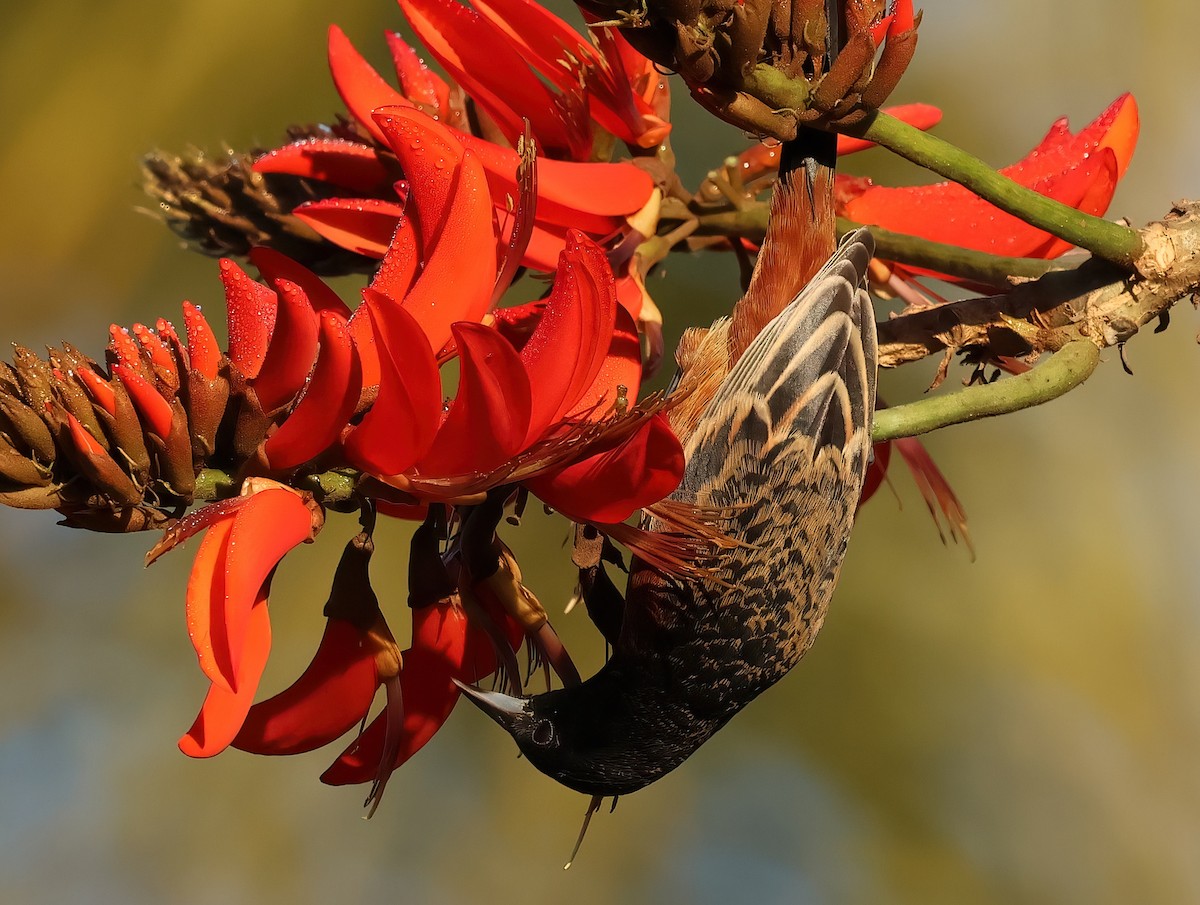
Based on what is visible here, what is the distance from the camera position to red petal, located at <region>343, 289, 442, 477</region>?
473 mm

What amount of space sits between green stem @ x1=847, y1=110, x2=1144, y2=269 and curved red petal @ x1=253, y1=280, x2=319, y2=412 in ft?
0.82

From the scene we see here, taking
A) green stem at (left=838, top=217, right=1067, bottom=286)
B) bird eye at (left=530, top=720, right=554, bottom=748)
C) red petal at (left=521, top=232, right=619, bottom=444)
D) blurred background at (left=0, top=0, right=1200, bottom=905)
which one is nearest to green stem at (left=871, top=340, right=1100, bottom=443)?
green stem at (left=838, top=217, right=1067, bottom=286)

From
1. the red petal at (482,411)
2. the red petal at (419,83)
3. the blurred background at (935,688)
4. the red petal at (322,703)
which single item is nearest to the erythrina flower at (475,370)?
the red petal at (482,411)

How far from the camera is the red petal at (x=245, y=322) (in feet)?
1.70

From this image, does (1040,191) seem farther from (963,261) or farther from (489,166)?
(489,166)

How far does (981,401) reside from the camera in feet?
2.00

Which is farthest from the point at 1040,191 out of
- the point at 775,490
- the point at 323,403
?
the point at 323,403

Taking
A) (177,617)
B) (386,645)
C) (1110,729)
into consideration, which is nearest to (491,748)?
(177,617)

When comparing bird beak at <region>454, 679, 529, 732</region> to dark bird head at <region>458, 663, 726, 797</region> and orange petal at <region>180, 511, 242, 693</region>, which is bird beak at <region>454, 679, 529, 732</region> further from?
orange petal at <region>180, 511, 242, 693</region>

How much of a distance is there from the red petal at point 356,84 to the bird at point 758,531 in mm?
234

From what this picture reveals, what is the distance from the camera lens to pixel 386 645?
1.89ft

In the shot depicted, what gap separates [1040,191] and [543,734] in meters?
0.43

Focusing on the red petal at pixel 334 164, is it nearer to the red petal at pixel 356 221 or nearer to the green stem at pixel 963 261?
the red petal at pixel 356 221

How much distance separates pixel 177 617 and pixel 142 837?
40 cm
